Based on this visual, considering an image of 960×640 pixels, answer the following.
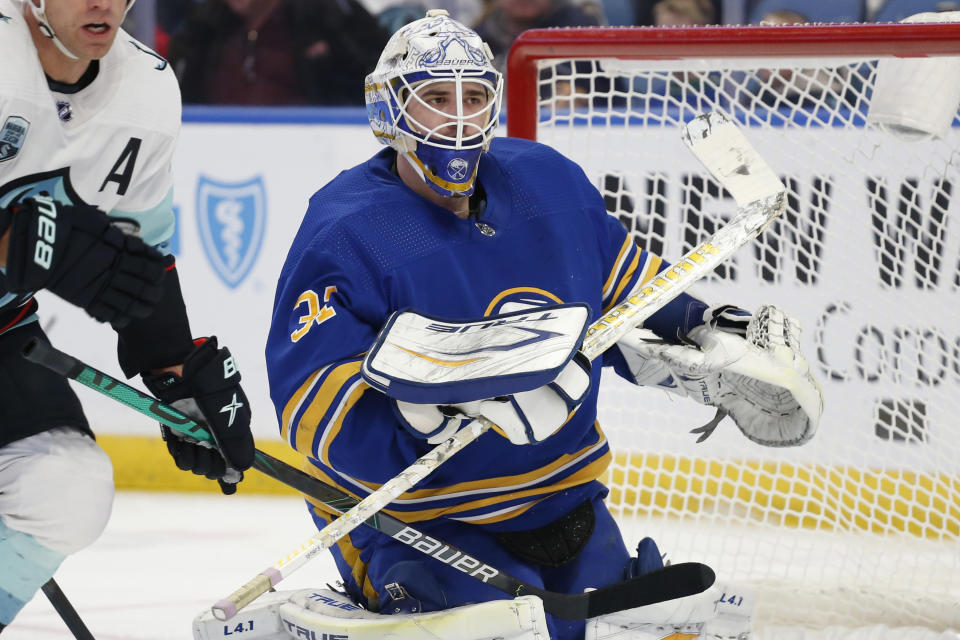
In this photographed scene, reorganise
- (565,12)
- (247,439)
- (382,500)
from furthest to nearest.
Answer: (565,12)
(247,439)
(382,500)

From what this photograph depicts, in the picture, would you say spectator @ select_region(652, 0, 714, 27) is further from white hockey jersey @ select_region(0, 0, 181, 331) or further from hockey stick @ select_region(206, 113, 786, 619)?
white hockey jersey @ select_region(0, 0, 181, 331)

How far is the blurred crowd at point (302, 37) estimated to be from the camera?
14.6ft

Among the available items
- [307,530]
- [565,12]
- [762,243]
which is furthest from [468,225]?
[565,12]

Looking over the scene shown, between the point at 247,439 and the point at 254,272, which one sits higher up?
the point at 247,439

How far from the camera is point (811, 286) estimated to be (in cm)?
303

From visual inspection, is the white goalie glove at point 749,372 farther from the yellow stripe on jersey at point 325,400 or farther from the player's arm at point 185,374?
the player's arm at point 185,374

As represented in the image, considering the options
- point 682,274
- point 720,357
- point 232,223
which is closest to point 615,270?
point 682,274

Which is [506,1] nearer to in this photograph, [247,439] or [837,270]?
[837,270]

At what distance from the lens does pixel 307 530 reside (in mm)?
3502

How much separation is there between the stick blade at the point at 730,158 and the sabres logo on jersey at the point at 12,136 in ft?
3.51

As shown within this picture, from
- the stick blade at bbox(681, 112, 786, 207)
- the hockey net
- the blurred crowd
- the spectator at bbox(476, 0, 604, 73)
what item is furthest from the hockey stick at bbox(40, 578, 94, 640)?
the spectator at bbox(476, 0, 604, 73)

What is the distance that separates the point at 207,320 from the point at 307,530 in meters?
0.69

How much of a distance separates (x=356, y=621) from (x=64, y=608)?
57 centimetres

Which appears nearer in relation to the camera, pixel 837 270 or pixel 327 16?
pixel 837 270
